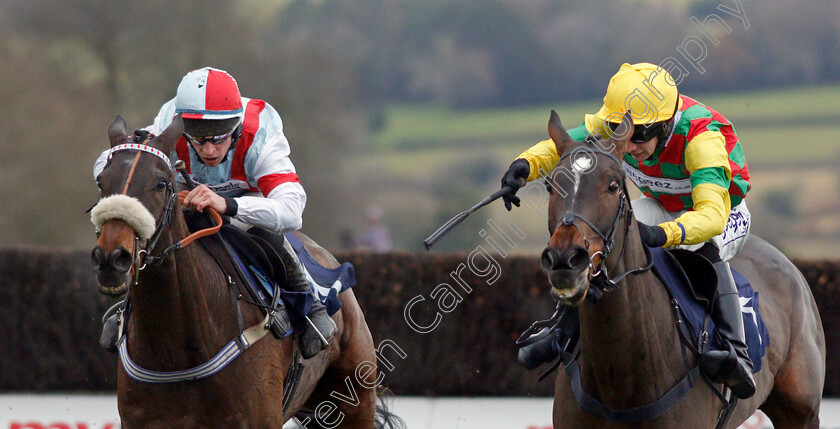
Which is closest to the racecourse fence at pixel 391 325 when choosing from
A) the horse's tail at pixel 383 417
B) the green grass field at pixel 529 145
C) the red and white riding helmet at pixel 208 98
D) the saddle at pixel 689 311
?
the horse's tail at pixel 383 417

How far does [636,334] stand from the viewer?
388 centimetres

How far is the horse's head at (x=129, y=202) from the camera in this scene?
11.0ft

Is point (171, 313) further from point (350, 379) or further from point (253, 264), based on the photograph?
point (350, 379)

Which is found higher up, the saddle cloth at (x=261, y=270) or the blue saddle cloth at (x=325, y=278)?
the saddle cloth at (x=261, y=270)

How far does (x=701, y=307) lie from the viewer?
14.1 feet

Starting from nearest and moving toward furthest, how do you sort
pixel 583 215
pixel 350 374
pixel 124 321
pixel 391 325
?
pixel 583 215, pixel 124 321, pixel 350 374, pixel 391 325

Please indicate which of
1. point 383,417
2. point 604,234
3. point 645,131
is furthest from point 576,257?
point 383,417

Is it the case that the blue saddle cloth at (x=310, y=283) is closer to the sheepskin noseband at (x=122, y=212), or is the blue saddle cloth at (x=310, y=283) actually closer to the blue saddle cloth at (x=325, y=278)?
the blue saddle cloth at (x=325, y=278)

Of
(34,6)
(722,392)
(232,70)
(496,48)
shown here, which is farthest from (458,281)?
(496,48)

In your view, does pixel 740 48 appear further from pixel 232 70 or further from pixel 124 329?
pixel 124 329

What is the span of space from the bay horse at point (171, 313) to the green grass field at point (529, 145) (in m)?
13.7

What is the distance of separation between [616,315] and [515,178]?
72 centimetres

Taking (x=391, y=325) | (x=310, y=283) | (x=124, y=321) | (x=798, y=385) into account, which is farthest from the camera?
(x=391, y=325)

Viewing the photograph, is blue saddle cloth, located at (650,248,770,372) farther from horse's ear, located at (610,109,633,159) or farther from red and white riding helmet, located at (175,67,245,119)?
red and white riding helmet, located at (175,67,245,119)
